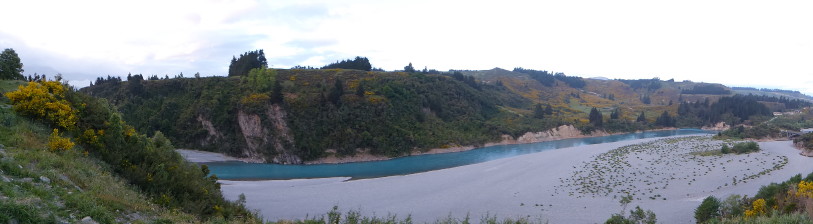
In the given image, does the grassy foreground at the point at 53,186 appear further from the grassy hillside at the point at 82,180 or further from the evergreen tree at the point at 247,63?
the evergreen tree at the point at 247,63

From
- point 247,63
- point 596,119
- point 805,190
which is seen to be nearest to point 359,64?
point 247,63

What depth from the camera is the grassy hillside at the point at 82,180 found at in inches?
266

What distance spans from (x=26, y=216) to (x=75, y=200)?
156 cm

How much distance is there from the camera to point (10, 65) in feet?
65.3

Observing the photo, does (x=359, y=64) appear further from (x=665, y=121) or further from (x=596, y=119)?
(x=665, y=121)

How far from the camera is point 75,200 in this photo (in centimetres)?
723

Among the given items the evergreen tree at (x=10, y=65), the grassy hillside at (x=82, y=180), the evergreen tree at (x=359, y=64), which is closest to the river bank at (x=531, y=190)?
the grassy hillside at (x=82, y=180)

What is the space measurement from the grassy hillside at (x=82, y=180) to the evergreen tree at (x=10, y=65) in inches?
203

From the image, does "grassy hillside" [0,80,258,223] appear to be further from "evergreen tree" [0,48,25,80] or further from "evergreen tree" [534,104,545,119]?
"evergreen tree" [534,104,545,119]

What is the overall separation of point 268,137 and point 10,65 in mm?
31221

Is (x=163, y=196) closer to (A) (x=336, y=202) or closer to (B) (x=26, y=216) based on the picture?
(B) (x=26, y=216)

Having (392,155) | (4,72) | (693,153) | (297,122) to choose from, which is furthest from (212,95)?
(693,153)

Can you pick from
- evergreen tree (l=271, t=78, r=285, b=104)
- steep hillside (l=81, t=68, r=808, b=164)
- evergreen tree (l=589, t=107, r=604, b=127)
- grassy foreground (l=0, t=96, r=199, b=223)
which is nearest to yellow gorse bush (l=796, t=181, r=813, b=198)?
grassy foreground (l=0, t=96, r=199, b=223)

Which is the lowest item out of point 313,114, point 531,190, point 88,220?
point 531,190
